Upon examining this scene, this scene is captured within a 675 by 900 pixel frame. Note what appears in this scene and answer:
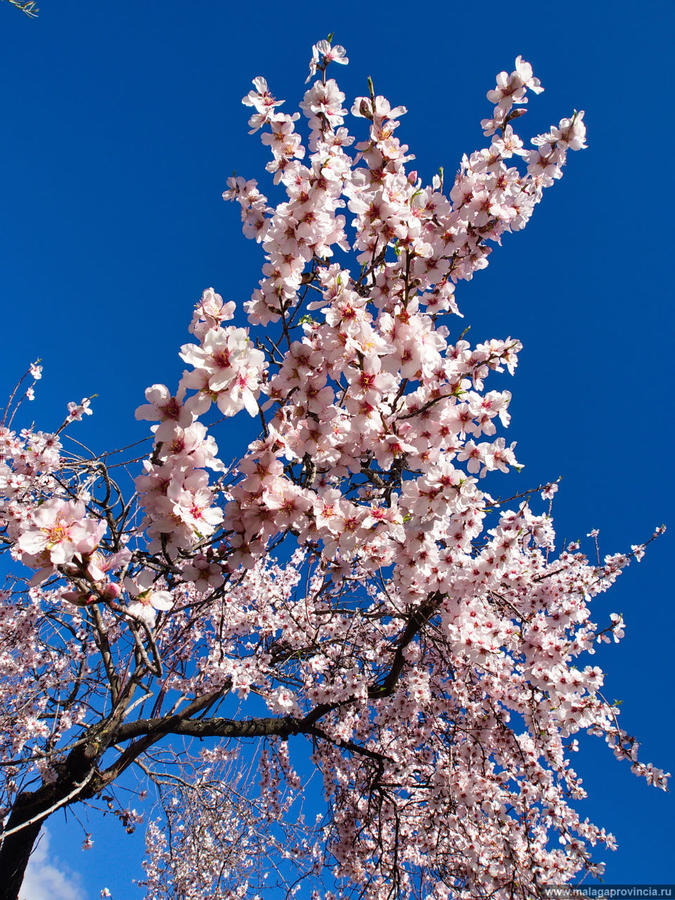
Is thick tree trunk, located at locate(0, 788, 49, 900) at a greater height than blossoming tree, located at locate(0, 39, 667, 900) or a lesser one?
lesser

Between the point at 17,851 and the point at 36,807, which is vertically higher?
the point at 36,807

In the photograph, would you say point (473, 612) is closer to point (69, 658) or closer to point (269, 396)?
point (269, 396)

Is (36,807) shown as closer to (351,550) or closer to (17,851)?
(17,851)

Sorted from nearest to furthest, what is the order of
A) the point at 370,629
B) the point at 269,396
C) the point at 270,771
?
1. the point at 269,396
2. the point at 370,629
3. the point at 270,771

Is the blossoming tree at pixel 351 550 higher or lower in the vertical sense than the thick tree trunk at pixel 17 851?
higher

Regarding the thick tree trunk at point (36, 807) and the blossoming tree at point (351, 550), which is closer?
the blossoming tree at point (351, 550)

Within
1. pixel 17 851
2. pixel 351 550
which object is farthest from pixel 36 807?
pixel 351 550

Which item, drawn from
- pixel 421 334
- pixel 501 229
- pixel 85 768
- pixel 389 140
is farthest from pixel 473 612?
pixel 85 768

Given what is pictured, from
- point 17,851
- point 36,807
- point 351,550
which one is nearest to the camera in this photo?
point 351,550

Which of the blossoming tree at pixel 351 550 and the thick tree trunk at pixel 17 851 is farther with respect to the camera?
the thick tree trunk at pixel 17 851

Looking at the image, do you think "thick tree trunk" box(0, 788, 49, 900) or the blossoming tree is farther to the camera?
"thick tree trunk" box(0, 788, 49, 900)

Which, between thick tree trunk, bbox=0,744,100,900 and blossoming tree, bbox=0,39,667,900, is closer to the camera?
blossoming tree, bbox=0,39,667,900

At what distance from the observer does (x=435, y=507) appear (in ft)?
7.30

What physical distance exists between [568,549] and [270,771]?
16.6 feet
